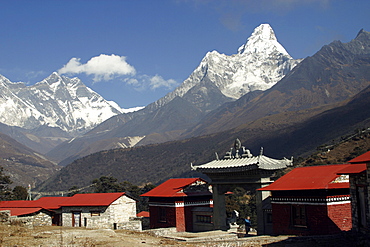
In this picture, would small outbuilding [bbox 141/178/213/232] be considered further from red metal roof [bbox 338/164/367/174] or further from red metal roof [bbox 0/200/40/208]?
red metal roof [bbox 338/164/367/174]

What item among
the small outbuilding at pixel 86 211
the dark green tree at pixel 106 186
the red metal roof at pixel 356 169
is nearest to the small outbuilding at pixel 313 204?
the red metal roof at pixel 356 169

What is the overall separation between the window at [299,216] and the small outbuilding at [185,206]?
10.5 metres

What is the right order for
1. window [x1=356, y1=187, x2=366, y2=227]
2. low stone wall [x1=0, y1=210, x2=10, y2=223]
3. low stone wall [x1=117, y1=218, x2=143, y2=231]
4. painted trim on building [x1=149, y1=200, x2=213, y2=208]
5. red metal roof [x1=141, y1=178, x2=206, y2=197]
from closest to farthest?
1. window [x1=356, y1=187, x2=366, y2=227]
2. low stone wall [x1=0, y1=210, x2=10, y2=223]
3. low stone wall [x1=117, y1=218, x2=143, y2=231]
4. painted trim on building [x1=149, y1=200, x2=213, y2=208]
5. red metal roof [x1=141, y1=178, x2=206, y2=197]

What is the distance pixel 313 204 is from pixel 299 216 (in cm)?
180

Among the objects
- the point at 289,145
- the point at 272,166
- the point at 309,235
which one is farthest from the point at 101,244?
the point at 289,145

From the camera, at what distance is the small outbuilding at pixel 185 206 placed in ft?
139

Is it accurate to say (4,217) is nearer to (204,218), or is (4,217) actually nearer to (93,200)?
(93,200)

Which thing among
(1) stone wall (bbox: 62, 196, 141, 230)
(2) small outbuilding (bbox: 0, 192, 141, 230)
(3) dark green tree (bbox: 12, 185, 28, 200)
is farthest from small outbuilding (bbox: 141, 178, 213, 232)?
(3) dark green tree (bbox: 12, 185, 28, 200)

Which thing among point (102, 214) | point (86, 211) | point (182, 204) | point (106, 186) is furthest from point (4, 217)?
point (106, 186)

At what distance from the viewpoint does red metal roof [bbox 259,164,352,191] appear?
99.0ft

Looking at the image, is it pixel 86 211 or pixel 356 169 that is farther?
pixel 86 211

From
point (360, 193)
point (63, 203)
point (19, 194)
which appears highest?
point (19, 194)

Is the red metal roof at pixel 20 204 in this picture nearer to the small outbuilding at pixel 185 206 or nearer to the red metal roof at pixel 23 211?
the red metal roof at pixel 23 211

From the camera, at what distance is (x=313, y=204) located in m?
30.5
